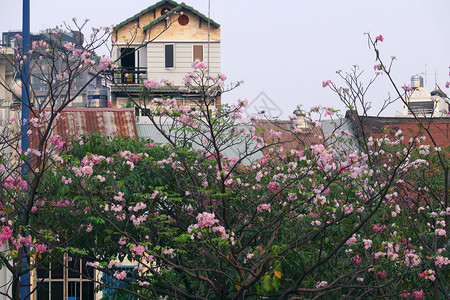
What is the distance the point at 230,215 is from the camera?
12.1m

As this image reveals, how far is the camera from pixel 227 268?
35.0 ft

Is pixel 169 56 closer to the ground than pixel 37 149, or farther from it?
farther from it

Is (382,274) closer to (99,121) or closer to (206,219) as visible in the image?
(206,219)

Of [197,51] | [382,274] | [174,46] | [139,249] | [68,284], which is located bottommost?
[68,284]

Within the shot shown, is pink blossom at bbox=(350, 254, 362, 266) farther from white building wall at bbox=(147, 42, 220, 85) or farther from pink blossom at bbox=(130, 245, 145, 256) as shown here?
white building wall at bbox=(147, 42, 220, 85)

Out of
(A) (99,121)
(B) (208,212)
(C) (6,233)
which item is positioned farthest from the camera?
(A) (99,121)

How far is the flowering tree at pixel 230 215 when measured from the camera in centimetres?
1074

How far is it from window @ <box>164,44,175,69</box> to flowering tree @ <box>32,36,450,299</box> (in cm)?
2051

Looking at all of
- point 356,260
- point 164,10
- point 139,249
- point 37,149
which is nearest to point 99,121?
point 164,10

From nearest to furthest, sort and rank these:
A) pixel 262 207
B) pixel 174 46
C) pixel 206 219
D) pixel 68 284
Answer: pixel 206 219 → pixel 262 207 → pixel 68 284 → pixel 174 46

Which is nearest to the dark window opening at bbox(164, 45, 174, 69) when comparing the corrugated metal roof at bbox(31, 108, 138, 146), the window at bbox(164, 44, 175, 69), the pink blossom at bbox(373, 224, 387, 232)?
the window at bbox(164, 44, 175, 69)

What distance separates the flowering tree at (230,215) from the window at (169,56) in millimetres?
20515

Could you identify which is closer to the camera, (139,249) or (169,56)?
(139,249)

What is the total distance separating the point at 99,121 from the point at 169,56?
10125 millimetres
